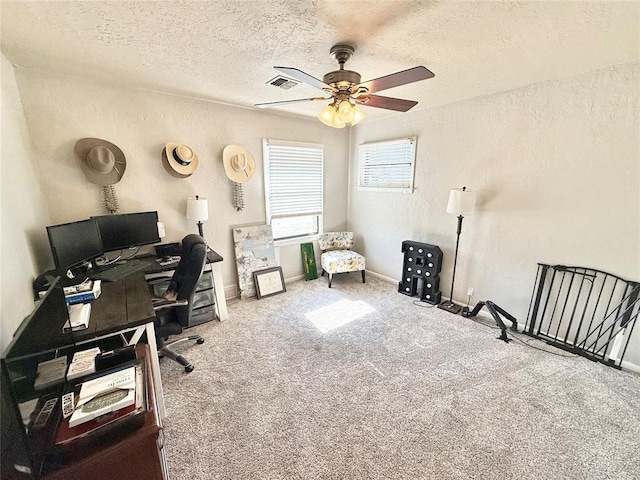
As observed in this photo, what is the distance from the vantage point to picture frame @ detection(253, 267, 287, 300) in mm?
3678

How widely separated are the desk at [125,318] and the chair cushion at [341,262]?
2430mm

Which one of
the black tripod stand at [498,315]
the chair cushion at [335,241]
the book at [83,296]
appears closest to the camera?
the book at [83,296]

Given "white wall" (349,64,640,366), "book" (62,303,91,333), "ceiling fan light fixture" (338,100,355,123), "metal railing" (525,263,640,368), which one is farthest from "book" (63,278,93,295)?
"metal railing" (525,263,640,368)

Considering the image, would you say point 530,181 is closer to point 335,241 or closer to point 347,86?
point 347,86

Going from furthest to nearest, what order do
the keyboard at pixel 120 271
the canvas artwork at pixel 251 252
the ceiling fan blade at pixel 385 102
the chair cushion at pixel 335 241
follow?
1. the chair cushion at pixel 335 241
2. the canvas artwork at pixel 251 252
3. the keyboard at pixel 120 271
4. the ceiling fan blade at pixel 385 102

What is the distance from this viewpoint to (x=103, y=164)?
8.25 feet

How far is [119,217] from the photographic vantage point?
258 centimetres

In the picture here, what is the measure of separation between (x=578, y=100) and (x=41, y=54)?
14.0 feet

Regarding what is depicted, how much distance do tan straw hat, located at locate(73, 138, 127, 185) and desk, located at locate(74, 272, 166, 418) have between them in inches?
46.5

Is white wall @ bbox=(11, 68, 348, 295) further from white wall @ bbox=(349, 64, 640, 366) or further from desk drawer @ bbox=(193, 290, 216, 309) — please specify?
white wall @ bbox=(349, 64, 640, 366)

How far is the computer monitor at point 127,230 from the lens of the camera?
2512mm

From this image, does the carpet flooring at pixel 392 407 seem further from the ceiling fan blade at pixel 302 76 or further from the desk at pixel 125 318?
the ceiling fan blade at pixel 302 76

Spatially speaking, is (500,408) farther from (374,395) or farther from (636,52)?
(636,52)

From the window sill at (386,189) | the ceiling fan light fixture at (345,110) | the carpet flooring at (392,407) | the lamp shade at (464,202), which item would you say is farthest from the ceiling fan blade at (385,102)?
the carpet flooring at (392,407)
